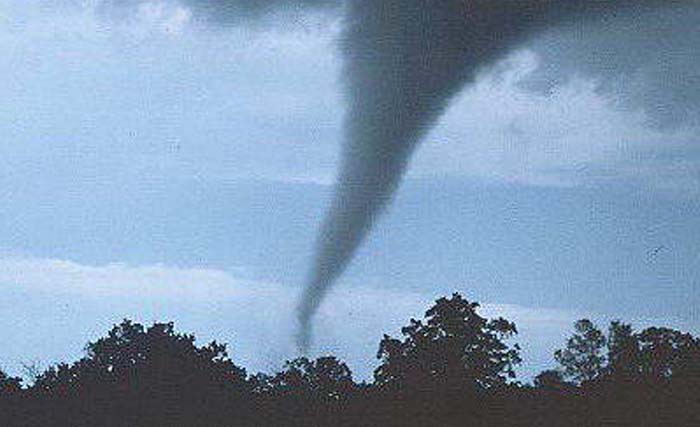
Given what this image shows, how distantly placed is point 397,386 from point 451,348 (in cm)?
2045

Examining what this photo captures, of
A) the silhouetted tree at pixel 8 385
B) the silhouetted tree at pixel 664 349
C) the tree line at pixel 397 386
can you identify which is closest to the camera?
the tree line at pixel 397 386

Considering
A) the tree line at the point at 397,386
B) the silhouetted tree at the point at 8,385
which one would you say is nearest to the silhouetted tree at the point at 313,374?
the tree line at the point at 397,386

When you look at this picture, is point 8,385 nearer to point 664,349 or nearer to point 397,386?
point 397,386

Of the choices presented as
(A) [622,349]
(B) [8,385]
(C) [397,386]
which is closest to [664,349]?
(A) [622,349]

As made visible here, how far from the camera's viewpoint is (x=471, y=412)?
3541cm

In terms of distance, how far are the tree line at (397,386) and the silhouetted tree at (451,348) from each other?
10 centimetres

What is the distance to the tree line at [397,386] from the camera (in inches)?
1356

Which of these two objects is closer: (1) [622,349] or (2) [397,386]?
(2) [397,386]

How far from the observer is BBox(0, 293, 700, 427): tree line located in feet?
113

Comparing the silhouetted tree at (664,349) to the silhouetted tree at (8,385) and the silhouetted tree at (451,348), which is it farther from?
the silhouetted tree at (8,385)

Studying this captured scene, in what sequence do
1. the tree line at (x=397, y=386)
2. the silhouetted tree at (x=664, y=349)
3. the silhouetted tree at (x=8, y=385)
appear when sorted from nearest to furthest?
the tree line at (x=397, y=386), the silhouetted tree at (x=8, y=385), the silhouetted tree at (x=664, y=349)

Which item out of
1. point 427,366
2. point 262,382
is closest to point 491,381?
point 427,366

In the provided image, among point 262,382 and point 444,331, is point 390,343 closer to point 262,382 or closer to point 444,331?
point 444,331

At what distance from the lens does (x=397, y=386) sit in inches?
2094
